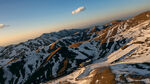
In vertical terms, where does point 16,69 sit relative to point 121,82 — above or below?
below

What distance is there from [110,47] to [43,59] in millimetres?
108582

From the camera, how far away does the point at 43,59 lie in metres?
160

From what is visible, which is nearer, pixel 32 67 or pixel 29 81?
pixel 29 81

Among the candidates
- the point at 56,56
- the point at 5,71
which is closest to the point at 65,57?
the point at 56,56

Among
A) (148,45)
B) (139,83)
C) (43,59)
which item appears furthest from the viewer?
(43,59)

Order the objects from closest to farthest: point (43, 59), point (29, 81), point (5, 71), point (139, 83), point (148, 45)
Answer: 1. point (139, 83)
2. point (148, 45)
3. point (29, 81)
4. point (5, 71)
5. point (43, 59)

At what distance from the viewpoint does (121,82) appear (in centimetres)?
5681

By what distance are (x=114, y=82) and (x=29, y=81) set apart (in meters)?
102

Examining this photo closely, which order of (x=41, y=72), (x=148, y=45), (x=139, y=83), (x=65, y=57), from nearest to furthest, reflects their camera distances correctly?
(x=139, y=83), (x=148, y=45), (x=41, y=72), (x=65, y=57)

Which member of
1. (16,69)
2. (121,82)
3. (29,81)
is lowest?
(29,81)

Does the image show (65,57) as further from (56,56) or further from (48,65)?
(48,65)

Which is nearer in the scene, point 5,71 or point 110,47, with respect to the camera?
point 5,71

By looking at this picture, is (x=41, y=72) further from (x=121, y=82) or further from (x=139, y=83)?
(x=139, y=83)

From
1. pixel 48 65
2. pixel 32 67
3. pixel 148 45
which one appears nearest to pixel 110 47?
pixel 148 45
